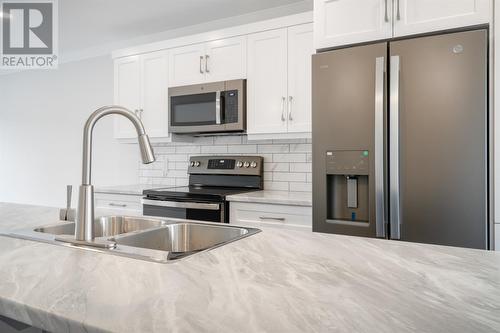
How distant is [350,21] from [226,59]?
118 cm

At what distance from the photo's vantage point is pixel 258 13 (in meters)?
3.34

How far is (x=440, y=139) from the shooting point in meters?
1.87

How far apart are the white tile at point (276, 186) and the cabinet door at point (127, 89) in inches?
54.9

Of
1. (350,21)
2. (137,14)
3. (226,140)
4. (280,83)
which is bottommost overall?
(226,140)

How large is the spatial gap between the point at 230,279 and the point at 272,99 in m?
2.20

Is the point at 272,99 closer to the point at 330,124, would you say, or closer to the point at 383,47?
the point at 330,124

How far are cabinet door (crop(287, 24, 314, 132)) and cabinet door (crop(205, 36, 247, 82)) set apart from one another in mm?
417

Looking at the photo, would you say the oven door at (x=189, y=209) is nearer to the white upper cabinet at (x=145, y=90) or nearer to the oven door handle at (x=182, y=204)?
the oven door handle at (x=182, y=204)

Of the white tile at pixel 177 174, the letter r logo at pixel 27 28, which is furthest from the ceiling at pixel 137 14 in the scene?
the white tile at pixel 177 174

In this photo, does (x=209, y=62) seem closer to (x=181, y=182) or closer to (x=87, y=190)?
(x=181, y=182)

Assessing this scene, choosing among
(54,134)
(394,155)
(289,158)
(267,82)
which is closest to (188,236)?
(394,155)

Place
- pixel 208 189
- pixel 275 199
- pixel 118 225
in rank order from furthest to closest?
pixel 208 189 → pixel 275 199 → pixel 118 225

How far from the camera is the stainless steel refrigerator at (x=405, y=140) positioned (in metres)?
1.81

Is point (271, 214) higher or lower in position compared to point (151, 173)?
lower
